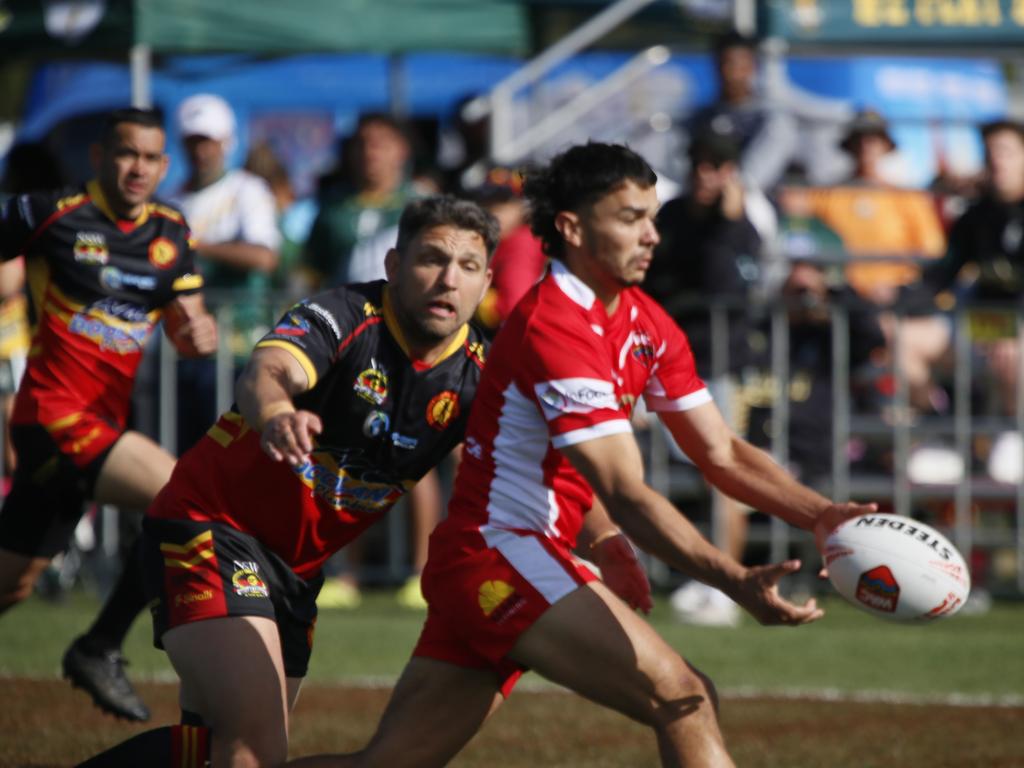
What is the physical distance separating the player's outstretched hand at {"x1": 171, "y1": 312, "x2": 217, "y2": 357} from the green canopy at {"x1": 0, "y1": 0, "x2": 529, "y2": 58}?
17.0 feet

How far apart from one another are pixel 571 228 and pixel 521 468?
746mm

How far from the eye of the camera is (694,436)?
17.8ft

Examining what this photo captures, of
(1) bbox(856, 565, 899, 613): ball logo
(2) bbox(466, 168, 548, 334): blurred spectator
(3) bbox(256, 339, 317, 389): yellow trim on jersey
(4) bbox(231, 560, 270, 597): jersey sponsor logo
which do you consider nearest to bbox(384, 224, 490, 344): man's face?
(3) bbox(256, 339, 317, 389): yellow trim on jersey

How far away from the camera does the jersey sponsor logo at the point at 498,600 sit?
15.6 feet

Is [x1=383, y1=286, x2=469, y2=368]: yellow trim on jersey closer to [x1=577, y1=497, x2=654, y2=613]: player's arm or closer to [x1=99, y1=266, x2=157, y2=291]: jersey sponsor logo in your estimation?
[x1=577, y1=497, x2=654, y2=613]: player's arm

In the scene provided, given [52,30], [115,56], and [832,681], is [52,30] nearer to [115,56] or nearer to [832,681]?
[115,56]

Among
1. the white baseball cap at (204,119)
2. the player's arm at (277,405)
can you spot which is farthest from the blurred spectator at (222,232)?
the player's arm at (277,405)

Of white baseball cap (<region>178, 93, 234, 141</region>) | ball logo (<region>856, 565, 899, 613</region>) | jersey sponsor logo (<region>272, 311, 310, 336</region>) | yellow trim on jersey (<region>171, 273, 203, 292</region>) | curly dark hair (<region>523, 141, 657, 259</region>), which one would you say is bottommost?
ball logo (<region>856, 565, 899, 613</region>)

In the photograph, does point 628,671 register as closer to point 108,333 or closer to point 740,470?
point 740,470

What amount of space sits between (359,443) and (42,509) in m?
2.47

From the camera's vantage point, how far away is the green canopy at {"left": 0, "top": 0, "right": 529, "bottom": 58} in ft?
40.0

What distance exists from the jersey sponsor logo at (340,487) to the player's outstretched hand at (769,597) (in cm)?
122

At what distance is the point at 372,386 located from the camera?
5.13 meters

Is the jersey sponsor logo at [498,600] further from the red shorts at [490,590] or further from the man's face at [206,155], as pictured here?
the man's face at [206,155]
